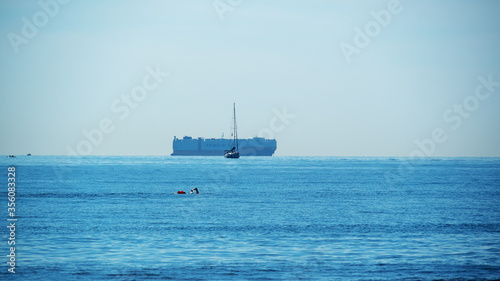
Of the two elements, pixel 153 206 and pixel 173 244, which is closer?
pixel 173 244

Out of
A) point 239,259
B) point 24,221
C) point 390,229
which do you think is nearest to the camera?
point 239,259

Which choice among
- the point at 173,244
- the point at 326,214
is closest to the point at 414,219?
the point at 326,214

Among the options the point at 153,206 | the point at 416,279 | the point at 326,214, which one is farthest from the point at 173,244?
the point at 153,206

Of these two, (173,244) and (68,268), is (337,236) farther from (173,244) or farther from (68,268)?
(68,268)

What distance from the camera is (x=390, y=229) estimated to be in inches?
1490

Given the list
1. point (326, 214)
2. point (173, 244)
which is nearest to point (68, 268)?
point (173, 244)

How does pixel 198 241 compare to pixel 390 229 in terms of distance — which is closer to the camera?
pixel 198 241

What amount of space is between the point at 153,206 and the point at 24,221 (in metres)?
14.1

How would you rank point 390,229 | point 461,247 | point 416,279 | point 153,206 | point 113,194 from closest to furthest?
point 416,279
point 461,247
point 390,229
point 153,206
point 113,194

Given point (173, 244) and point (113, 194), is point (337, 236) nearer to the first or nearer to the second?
point (173, 244)

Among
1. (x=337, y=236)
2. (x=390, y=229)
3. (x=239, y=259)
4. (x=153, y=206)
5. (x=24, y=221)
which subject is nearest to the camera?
(x=239, y=259)

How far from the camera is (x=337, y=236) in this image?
3484 centimetres

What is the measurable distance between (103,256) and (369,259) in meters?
12.2

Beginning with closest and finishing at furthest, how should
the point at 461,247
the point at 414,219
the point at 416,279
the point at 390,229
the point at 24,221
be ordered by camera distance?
the point at 416,279 → the point at 461,247 → the point at 390,229 → the point at 24,221 → the point at 414,219
